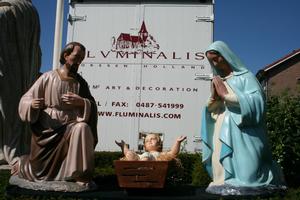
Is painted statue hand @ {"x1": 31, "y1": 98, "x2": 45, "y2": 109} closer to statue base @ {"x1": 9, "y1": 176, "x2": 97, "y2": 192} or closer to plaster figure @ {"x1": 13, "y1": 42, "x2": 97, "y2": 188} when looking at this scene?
plaster figure @ {"x1": 13, "y1": 42, "x2": 97, "y2": 188}

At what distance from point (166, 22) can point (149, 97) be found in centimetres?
198

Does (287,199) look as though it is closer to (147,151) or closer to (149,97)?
(147,151)

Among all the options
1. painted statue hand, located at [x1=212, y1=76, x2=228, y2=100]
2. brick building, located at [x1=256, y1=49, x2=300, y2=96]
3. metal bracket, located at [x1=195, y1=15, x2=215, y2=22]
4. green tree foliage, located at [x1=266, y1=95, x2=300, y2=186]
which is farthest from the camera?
brick building, located at [x1=256, y1=49, x2=300, y2=96]

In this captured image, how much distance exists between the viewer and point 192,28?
10.6 metres

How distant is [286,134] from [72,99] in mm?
4779

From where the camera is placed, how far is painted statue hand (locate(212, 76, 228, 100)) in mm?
4766

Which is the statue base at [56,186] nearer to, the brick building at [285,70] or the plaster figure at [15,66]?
the plaster figure at [15,66]

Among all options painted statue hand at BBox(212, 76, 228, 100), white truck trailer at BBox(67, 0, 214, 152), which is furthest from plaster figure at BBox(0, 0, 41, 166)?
white truck trailer at BBox(67, 0, 214, 152)

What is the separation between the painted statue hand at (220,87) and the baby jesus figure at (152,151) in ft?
2.09

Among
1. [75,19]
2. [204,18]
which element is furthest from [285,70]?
[75,19]

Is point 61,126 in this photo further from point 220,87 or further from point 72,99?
point 220,87

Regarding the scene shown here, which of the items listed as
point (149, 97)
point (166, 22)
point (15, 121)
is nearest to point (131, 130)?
point (149, 97)

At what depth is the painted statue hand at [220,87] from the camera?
188 inches

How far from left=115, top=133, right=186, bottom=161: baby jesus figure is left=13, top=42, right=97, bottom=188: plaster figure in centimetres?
39
